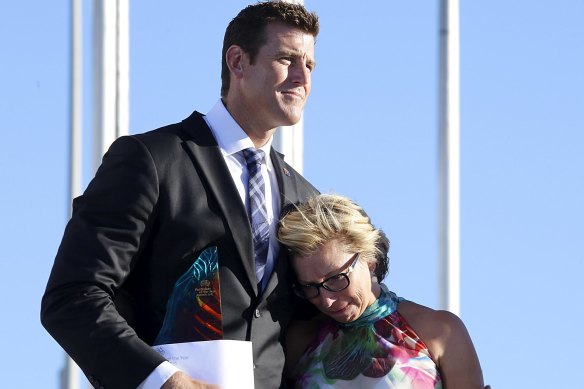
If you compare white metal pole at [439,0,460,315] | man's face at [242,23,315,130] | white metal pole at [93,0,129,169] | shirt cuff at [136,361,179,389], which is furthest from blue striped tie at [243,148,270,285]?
white metal pole at [439,0,460,315]

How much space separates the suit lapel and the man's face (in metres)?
0.18

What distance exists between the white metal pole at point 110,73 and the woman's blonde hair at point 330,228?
2.77 metres

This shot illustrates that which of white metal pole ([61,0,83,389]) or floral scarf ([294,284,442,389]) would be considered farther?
white metal pole ([61,0,83,389])

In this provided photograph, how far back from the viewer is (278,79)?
457cm

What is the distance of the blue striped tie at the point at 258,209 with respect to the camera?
443cm

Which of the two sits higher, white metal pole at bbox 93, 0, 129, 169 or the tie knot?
white metal pole at bbox 93, 0, 129, 169

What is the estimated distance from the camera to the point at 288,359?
184 inches

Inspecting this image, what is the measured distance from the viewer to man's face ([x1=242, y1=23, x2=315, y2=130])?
4.55 m

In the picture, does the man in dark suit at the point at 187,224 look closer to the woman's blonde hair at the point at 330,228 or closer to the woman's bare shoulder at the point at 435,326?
the woman's blonde hair at the point at 330,228

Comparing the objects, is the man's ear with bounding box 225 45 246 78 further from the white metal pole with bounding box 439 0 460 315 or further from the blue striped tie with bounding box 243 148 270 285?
the white metal pole with bounding box 439 0 460 315

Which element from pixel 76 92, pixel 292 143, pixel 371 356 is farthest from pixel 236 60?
pixel 76 92

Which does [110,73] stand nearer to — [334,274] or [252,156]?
[252,156]

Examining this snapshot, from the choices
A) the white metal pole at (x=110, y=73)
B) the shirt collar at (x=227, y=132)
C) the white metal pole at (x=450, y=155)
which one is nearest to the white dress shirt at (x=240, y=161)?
the shirt collar at (x=227, y=132)

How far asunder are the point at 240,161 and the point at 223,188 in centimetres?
17
